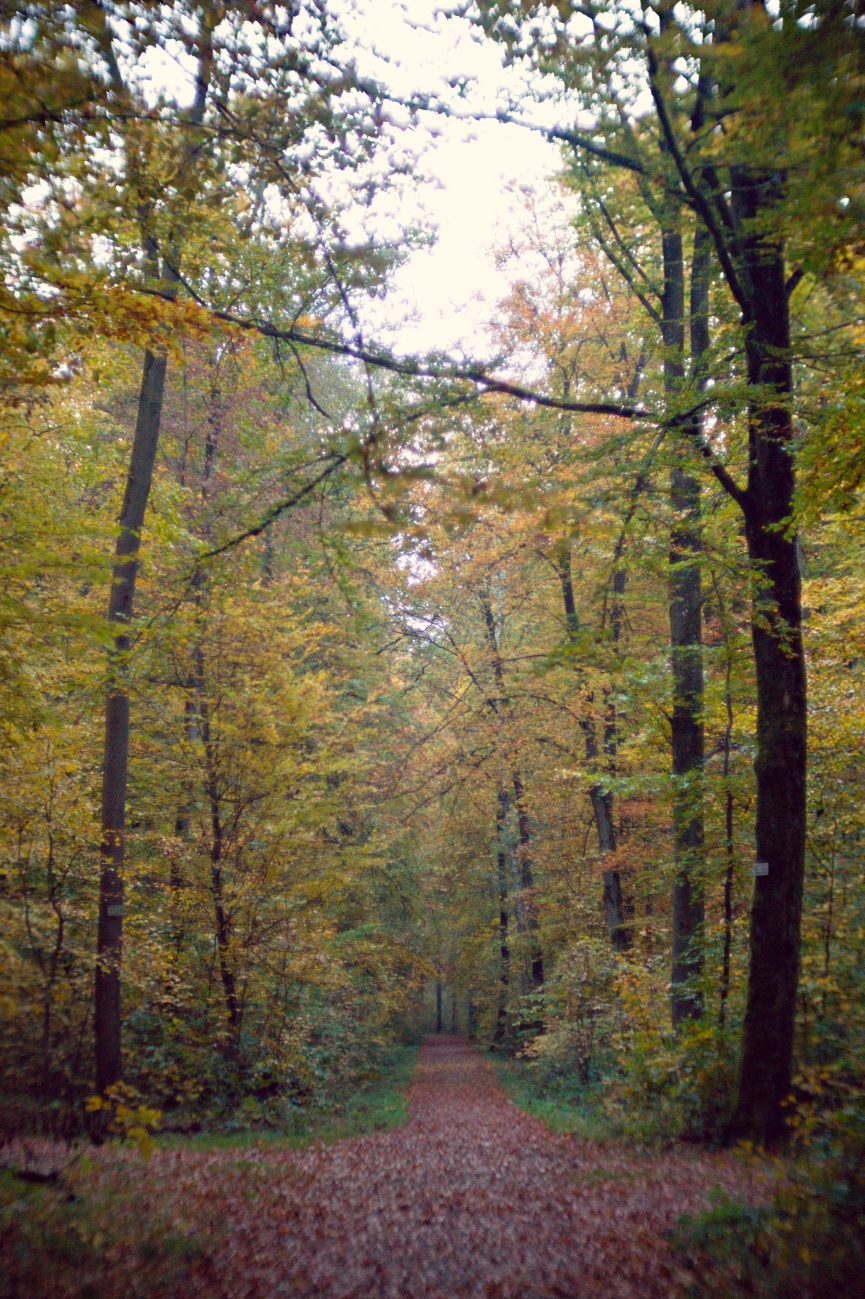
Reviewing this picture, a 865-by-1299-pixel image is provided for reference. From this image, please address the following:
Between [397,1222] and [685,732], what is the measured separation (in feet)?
19.5

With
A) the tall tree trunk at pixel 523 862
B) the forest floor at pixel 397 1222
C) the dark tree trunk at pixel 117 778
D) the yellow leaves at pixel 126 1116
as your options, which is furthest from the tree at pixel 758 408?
the tall tree trunk at pixel 523 862

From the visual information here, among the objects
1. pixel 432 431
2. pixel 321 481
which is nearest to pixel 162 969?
pixel 321 481

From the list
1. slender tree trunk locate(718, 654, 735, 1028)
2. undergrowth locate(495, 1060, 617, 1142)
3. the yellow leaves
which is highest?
slender tree trunk locate(718, 654, 735, 1028)

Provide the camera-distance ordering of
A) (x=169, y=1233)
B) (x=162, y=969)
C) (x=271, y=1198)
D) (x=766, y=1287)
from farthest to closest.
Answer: (x=162, y=969) → (x=271, y=1198) → (x=169, y=1233) → (x=766, y=1287)

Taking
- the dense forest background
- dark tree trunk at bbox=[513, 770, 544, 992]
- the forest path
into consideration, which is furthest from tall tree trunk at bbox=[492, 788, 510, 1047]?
the forest path

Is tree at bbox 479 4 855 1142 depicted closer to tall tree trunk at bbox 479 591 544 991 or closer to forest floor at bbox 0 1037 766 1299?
forest floor at bbox 0 1037 766 1299

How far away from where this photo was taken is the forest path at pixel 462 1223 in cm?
382

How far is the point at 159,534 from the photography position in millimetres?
9594

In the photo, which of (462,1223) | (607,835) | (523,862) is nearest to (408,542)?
(462,1223)

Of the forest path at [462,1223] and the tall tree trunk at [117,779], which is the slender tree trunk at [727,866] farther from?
the tall tree trunk at [117,779]

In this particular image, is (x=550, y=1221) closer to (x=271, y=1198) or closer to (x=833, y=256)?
(x=271, y=1198)

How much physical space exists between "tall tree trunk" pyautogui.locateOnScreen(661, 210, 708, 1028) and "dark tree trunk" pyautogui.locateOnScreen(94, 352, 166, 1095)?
19.1 feet

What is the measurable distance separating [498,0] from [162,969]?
9.41 metres

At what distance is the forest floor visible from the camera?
12.2 ft
